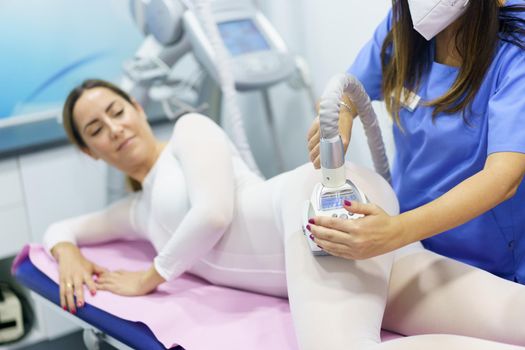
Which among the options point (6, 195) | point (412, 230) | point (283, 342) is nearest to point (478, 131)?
point (412, 230)

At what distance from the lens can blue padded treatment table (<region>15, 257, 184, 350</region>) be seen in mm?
1718

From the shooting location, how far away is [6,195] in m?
2.80

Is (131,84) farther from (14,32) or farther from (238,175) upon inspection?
(238,175)

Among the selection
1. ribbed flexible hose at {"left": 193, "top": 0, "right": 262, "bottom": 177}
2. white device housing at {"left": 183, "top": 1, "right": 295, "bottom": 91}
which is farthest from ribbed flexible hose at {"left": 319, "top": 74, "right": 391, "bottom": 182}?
white device housing at {"left": 183, "top": 1, "right": 295, "bottom": 91}

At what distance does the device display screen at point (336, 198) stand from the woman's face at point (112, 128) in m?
0.91

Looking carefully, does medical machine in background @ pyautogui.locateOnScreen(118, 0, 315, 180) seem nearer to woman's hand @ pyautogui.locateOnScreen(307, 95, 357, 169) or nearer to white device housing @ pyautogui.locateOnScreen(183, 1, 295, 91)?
white device housing @ pyautogui.locateOnScreen(183, 1, 295, 91)

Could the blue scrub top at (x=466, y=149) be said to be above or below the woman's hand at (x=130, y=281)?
above

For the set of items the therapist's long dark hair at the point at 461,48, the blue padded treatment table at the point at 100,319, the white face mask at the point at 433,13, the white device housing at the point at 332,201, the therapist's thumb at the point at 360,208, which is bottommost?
the blue padded treatment table at the point at 100,319

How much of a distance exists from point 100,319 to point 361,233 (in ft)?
3.05

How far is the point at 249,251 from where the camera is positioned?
184 cm

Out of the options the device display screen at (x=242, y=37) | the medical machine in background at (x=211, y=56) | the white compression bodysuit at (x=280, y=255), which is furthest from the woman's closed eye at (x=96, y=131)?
the device display screen at (x=242, y=37)

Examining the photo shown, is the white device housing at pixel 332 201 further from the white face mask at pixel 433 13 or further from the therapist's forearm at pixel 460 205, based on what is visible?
the white face mask at pixel 433 13

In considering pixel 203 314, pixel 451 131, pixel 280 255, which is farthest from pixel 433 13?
pixel 203 314

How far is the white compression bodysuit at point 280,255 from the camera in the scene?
4.35ft
